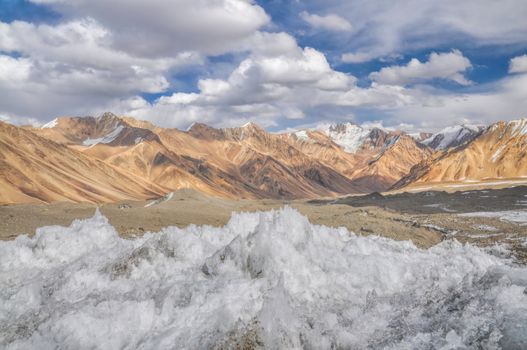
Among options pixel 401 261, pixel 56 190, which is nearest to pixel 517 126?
pixel 56 190

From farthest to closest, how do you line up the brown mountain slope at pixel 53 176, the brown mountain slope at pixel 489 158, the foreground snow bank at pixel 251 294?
the brown mountain slope at pixel 489 158
the brown mountain slope at pixel 53 176
the foreground snow bank at pixel 251 294

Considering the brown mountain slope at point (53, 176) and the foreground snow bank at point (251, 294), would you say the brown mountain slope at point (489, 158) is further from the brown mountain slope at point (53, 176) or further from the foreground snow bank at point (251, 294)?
the foreground snow bank at point (251, 294)

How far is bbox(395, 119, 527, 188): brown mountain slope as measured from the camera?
133m

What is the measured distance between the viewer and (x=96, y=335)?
6.23m

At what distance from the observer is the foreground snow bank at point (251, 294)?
567cm

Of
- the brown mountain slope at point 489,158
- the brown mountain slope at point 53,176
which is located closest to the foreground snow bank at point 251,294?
the brown mountain slope at point 53,176

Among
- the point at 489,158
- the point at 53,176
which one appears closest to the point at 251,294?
the point at 53,176

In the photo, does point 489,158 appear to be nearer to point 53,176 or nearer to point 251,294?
point 53,176

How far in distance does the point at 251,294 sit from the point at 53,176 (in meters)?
86.4

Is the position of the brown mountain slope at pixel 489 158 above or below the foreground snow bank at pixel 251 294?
above

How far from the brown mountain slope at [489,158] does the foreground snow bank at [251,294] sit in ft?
445

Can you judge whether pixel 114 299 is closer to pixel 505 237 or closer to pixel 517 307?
pixel 517 307

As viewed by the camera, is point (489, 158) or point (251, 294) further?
point (489, 158)

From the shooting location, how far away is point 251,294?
6.51 m
